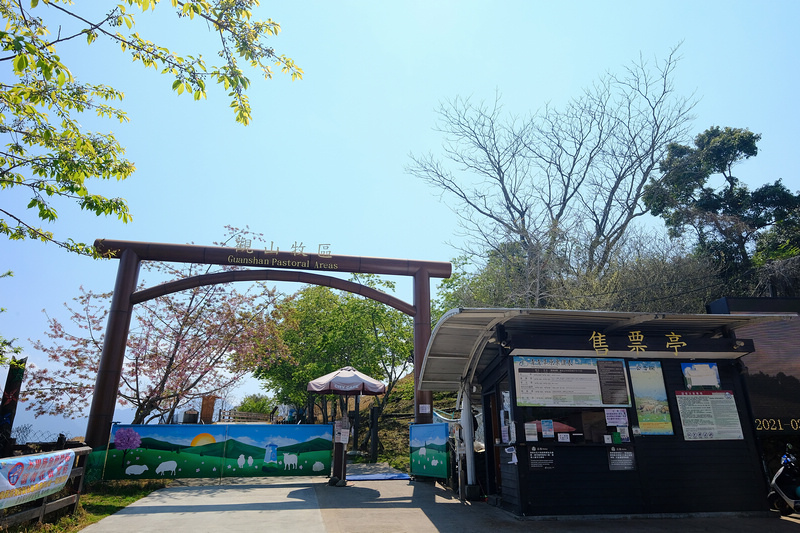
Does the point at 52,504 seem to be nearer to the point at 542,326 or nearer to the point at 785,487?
the point at 542,326

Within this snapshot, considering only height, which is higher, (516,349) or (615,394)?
(516,349)

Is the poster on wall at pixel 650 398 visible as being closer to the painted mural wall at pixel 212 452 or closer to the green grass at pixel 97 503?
the painted mural wall at pixel 212 452

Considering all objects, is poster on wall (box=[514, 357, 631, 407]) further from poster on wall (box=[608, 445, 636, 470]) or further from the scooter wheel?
the scooter wheel

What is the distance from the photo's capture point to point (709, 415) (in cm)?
761

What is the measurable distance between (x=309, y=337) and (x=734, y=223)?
21.1m

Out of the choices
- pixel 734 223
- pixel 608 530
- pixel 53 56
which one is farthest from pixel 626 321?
pixel 734 223

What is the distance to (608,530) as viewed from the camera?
6207 mm

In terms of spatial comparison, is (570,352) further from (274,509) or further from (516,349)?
(274,509)

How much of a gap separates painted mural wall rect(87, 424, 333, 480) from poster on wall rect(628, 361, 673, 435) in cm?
690

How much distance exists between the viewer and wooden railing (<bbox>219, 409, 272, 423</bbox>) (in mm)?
23080

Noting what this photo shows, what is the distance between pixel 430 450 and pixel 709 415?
5.61 metres

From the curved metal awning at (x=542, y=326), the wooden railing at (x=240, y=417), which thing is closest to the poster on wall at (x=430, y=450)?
the curved metal awning at (x=542, y=326)

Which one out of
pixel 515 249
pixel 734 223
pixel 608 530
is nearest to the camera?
pixel 608 530

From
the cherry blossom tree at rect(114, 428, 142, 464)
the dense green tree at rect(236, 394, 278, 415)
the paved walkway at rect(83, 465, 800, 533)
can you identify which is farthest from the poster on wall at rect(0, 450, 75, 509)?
the dense green tree at rect(236, 394, 278, 415)
